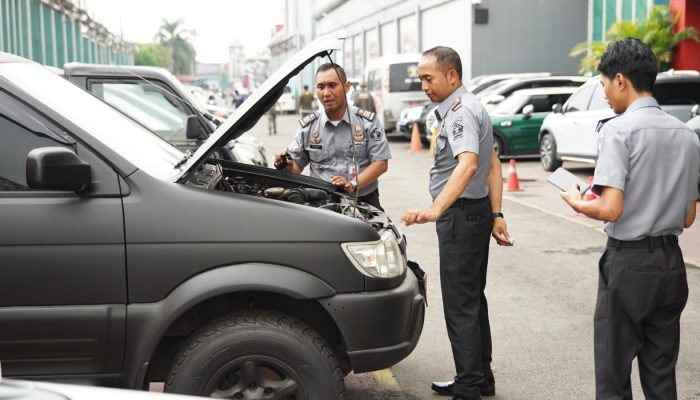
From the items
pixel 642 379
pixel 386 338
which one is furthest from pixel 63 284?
pixel 642 379

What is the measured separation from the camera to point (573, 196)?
393 centimetres

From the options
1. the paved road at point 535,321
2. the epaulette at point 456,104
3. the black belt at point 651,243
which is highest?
the epaulette at point 456,104

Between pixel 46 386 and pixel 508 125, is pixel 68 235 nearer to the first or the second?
pixel 46 386

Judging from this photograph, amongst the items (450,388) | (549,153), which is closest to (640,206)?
(450,388)

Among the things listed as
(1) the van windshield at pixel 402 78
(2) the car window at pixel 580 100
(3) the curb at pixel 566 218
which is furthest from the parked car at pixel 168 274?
(1) the van windshield at pixel 402 78

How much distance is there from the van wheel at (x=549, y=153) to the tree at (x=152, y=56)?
112 metres

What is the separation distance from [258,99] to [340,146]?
77.6 inches

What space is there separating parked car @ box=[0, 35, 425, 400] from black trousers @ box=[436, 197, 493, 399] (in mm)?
762

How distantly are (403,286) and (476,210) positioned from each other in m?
0.79

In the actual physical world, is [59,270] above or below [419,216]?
below

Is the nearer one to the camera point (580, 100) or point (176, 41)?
point (580, 100)

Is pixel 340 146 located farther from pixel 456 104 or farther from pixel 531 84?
pixel 531 84

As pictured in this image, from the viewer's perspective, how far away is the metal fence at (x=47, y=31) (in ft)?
97.0

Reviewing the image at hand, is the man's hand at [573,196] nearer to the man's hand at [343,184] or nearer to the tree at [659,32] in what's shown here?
the man's hand at [343,184]
